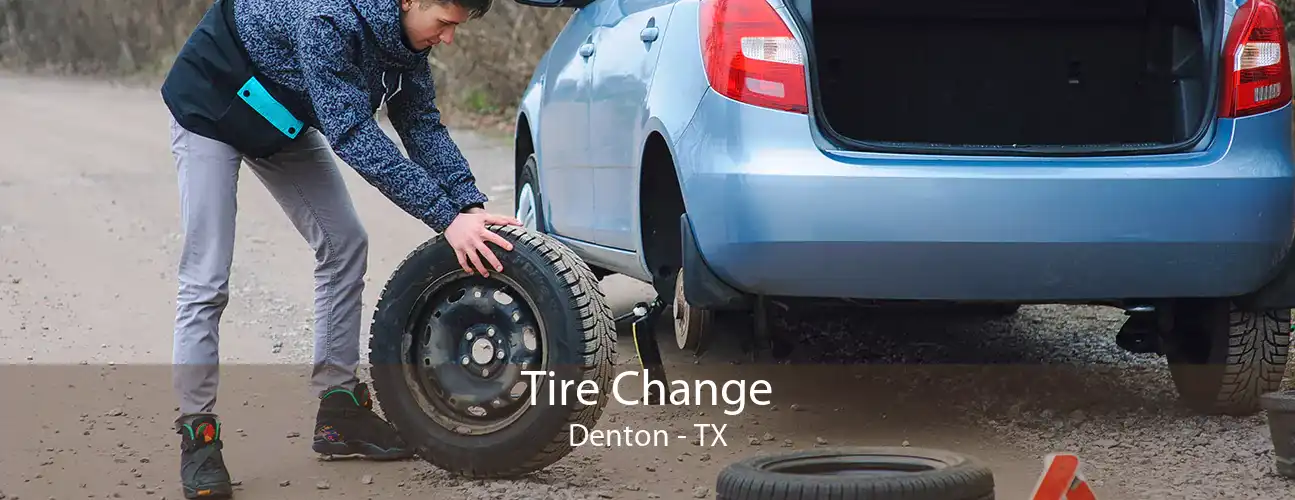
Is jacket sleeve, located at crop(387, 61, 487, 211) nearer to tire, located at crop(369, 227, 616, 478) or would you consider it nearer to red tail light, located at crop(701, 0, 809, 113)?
tire, located at crop(369, 227, 616, 478)

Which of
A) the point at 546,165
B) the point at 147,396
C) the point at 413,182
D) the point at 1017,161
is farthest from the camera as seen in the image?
the point at 546,165

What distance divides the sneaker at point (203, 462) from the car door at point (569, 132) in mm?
1847

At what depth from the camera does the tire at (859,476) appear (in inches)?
147

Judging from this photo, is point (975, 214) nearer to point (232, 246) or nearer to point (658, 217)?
point (658, 217)

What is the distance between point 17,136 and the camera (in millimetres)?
14656

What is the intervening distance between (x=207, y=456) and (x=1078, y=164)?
95.2 inches

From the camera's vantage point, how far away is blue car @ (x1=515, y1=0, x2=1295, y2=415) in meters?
4.77

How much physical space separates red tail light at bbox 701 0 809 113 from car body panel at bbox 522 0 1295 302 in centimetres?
4

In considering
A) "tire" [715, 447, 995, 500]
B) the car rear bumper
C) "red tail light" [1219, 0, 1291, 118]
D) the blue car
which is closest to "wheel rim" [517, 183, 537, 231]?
the blue car

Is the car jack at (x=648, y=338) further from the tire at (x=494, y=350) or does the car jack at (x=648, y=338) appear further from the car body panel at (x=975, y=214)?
the tire at (x=494, y=350)

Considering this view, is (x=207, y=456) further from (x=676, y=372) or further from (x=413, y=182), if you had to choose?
(x=676, y=372)

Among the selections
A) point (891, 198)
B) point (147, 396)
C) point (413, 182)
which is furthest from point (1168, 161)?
point (147, 396)

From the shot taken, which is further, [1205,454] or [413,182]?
[1205,454]

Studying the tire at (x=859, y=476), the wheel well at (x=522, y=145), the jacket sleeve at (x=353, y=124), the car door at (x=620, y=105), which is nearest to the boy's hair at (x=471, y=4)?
the jacket sleeve at (x=353, y=124)
